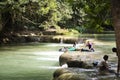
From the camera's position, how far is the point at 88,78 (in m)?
11.5

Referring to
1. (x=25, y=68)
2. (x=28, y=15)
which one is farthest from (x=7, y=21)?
(x=25, y=68)

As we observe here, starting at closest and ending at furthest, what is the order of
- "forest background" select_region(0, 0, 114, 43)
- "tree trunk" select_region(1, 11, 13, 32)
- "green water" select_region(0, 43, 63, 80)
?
1. "green water" select_region(0, 43, 63, 80)
2. "forest background" select_region(0, 0, 114, 43)
3. "tree trunk" select_region(1, 11, 13, 32)

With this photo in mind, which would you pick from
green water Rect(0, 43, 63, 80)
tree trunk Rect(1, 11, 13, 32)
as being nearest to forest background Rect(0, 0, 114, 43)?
tree trunk Rect(1, 11, 13, 32)

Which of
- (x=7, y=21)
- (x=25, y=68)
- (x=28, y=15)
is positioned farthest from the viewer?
(x=28, y=15)

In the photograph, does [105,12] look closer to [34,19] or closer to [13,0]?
[13,0]

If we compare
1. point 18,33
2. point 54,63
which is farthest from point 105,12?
point 18,33

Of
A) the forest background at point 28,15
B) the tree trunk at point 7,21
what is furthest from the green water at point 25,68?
the tree trunk at point 7,21

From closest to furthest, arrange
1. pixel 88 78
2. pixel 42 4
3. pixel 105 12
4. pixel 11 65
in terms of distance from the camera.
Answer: pixel 88 78 < pixel 105 12 < pixel 11 65 < pixel 42 4

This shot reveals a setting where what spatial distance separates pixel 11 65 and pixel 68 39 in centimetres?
1715

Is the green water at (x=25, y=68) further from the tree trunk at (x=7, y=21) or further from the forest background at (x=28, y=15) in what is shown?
the tree trunk at (x=7, y=21)

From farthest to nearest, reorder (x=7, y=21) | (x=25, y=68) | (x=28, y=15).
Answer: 1. (x=28, y=15)
2. (x=7, y=21)
3. (x=25, y=68)

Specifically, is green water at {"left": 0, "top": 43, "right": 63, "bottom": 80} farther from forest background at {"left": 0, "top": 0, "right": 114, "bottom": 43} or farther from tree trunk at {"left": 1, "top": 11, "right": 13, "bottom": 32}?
tree trunk at {"left": 1, "top": 11, "right": 13, "bottom": 32}

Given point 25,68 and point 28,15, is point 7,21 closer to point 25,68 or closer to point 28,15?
point 28,15

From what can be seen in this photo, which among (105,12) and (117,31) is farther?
(105,12)
